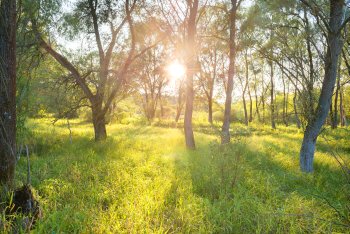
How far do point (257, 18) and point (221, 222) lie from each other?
30.8 feet

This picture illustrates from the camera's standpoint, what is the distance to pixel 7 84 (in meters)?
4.90

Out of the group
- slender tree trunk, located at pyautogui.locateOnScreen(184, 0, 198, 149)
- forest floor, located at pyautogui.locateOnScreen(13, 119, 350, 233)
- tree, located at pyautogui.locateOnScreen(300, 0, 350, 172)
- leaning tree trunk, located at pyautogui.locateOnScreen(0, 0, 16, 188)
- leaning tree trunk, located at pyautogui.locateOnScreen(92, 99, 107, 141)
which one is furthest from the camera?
leaning tree trunk, located at pyautogui.locateOnScreen(92, 99, 107, 141)

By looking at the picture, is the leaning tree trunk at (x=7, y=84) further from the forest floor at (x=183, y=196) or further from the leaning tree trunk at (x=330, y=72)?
the leaning tree trunk at (x=330, y=72)

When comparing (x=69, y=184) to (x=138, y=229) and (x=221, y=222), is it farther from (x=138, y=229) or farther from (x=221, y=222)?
(x=221, y=222)

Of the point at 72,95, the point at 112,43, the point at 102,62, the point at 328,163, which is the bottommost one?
the point at 328,163

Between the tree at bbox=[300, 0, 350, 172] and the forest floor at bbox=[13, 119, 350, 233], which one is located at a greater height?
the tree at bbox=[300, 0, 350, 172]

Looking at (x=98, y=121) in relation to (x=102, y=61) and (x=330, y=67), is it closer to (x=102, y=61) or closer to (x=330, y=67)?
(x=102, y=61)

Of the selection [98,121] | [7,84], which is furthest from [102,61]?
[7,84]

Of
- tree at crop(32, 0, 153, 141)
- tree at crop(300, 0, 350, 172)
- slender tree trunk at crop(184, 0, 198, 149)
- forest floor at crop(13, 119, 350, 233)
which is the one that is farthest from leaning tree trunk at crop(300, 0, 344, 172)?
tree at crop(32, 0, 153, 141)

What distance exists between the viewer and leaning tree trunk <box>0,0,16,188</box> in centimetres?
478

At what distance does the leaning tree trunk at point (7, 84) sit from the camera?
4.78 meters

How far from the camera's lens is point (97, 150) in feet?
36.2

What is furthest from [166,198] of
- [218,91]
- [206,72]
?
[218,91]

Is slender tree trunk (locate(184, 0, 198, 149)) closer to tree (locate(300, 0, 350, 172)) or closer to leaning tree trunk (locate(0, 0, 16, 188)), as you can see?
tree (locate(300, 0, 350, 172))
